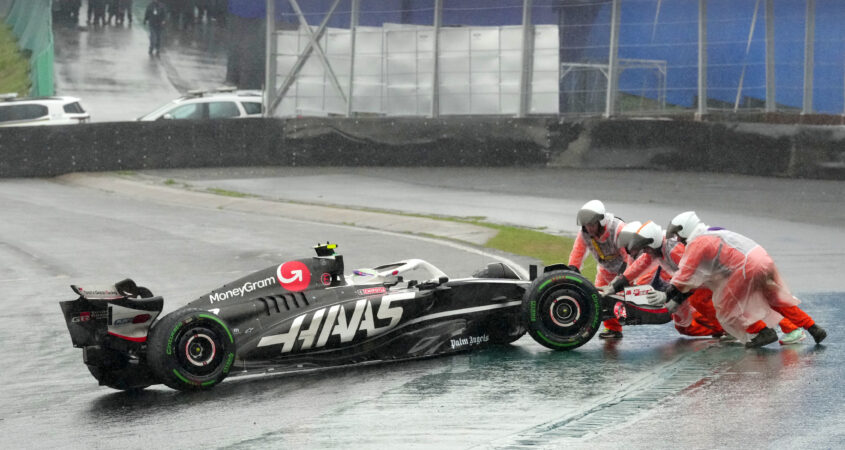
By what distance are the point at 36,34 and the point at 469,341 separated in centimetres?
3904

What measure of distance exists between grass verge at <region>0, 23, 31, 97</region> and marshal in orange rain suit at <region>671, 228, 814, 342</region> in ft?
118

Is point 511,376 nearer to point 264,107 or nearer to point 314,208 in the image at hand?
point 314,208

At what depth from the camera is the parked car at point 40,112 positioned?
31.8 m

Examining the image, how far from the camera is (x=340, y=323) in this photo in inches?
386

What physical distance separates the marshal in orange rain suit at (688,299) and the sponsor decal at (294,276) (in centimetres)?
301

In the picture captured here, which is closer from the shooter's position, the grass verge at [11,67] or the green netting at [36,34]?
the green netting at [36,34]

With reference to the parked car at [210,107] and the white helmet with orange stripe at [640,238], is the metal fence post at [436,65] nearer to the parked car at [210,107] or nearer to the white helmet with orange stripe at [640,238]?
the parked car at [210,107]

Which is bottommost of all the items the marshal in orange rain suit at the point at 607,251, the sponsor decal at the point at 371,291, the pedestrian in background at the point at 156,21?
the sponsor decal at the point at 371,291

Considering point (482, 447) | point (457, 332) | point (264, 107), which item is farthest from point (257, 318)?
point (264, 107)

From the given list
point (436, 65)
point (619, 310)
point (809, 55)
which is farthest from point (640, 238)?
point (436, 65)

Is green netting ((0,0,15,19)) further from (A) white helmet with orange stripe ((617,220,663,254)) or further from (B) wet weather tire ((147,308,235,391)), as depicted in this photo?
(B) wet weather tire ((147,308,235,391))

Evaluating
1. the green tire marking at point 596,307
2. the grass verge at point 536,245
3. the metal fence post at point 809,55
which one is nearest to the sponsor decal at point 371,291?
the green tire marking at point 596,307

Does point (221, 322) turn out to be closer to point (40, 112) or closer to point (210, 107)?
point (210, 107)

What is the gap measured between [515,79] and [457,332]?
1757 centimetres
